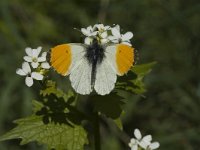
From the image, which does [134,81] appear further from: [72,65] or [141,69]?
[72,65]

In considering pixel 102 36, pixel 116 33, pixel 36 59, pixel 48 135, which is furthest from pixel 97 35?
pixel 48 135

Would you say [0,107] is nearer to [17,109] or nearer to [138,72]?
[17,109]

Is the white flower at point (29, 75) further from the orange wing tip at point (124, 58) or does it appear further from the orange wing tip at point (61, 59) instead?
the orange wing tip at point (124, 58)

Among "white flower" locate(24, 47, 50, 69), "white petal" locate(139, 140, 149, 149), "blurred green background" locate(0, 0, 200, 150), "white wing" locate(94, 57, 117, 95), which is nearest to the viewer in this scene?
"white wing" locate(94, 57, 117, 95)

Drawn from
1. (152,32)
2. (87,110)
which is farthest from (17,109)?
(152,32)

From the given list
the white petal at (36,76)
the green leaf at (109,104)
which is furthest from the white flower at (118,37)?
the white petal at (36,76)

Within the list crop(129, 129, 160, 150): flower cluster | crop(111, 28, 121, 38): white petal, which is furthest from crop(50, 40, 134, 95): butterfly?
crop(129, 129, 160, 150): flower cluster

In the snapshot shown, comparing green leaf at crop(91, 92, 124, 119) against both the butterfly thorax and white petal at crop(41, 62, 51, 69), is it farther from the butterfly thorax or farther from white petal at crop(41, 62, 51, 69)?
white petal at crop(41, 62, 51, 69)
